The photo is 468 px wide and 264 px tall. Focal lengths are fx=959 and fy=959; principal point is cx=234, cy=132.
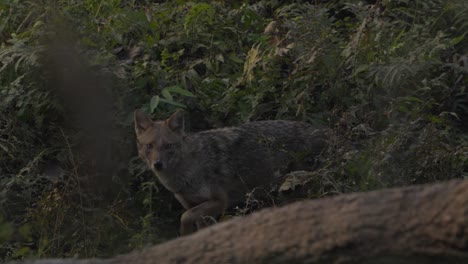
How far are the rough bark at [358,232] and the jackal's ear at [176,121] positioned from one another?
4703 mm

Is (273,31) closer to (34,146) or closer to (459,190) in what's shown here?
(34,146)

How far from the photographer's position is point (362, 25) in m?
9.90

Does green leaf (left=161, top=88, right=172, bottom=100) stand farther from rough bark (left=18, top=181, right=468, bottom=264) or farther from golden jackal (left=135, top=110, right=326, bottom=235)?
rough bark (left=18, top=181, right=468, bottom=264)

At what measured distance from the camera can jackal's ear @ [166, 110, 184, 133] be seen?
935 cm

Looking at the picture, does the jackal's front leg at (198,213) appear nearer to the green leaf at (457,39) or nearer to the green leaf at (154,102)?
the green leaf at (154,102)

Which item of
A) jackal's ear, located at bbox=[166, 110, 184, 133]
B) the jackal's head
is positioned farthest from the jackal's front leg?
jackal's ear, located at bbox=[166, 110, 184, 133]

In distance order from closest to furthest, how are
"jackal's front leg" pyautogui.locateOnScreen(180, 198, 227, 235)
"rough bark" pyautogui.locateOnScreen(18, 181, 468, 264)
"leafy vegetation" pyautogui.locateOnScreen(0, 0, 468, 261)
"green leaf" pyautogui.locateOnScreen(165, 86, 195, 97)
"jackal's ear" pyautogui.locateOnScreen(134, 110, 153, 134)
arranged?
"rough bark" pyautogui.locateOnScreen(18, 181, 468, 264) < "leafy vegetation" pyautogui.locateOnScreen(0, 0, 468, 261) < "jackal's front leg" pyautogui.locateOnScreen(180, 198, 227, 235) < "jackal's ear" pyautogui.locateOnScreen(134, 110, 153, 134) < "green leaf" pyautogui.locateOnScreen(165, 86, 195, 97)

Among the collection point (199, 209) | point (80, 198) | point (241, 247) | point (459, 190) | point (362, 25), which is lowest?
point (199, 209)

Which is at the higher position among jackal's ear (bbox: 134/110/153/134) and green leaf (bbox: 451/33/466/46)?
green leaf (bbox: 451/33/466/46)

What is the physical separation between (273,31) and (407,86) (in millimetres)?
2056

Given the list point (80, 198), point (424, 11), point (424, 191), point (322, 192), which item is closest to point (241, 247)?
point (424, 191)

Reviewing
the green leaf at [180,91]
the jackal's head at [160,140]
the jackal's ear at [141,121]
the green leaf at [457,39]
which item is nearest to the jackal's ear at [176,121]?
the jackal's head at [160,140]

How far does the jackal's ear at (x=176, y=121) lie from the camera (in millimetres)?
9352

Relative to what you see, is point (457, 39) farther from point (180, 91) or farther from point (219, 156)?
point (180, 91)
